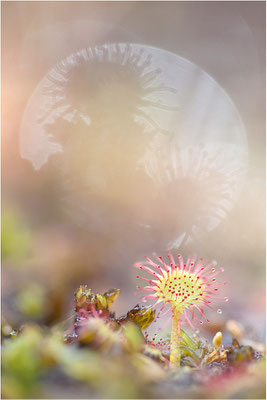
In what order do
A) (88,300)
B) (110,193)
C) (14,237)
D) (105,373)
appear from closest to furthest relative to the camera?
1. (105,373)
2. (88,300)
3. (14,237)
4. (110,193)

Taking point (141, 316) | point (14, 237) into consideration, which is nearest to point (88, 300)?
point (141, 316)

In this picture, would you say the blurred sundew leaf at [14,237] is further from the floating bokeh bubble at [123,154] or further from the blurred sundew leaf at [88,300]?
the blurred sundew leaf at [88,300]

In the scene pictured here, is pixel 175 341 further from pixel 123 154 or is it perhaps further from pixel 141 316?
pixel 123 154

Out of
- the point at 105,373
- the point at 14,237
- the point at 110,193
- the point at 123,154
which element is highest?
the point at 123,154

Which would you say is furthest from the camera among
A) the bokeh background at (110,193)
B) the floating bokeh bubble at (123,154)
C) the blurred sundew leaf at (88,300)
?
the floating bokeh bubble at (123,154)

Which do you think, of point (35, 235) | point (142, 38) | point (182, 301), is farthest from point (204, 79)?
point (182, 301)

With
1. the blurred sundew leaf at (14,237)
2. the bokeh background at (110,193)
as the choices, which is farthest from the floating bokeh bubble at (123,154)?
the blurred sundew leaf at (14,237)

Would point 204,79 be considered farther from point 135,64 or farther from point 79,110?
point 79,110
